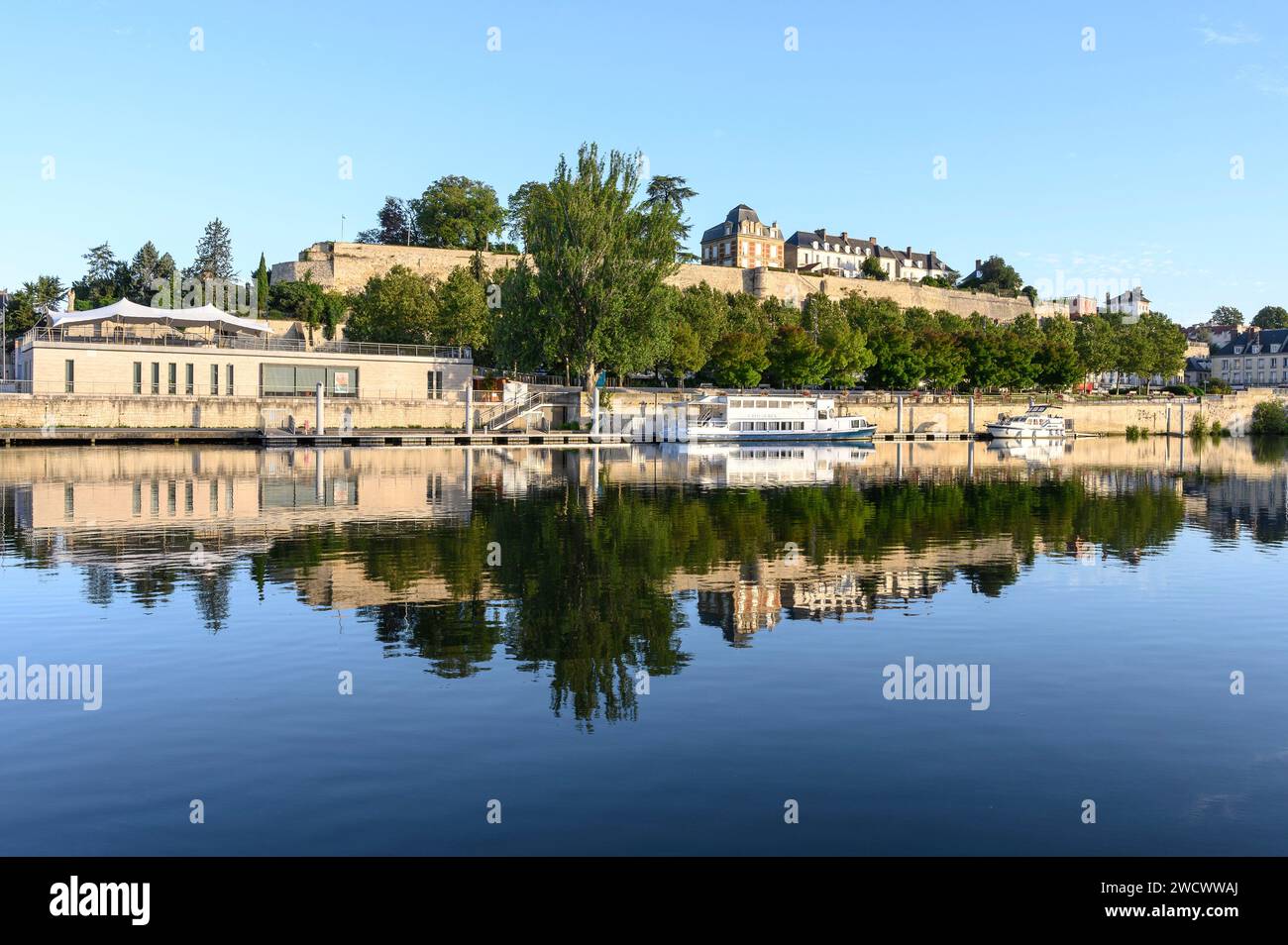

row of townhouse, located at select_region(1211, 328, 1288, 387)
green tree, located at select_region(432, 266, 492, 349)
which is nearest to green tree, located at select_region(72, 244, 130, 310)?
green tree, located at select_region(432, 266, 492, 349)

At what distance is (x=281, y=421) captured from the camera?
69.3 meters

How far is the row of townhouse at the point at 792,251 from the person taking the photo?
16112 centimetres

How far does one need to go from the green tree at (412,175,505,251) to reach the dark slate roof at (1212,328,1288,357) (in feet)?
384

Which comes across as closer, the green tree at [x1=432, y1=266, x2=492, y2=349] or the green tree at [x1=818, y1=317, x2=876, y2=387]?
the green tree at [x1=432, y1=266, x2=492, y2=349]

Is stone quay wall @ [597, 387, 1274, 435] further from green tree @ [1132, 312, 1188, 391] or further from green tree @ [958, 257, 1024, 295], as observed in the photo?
green tree @ [958, 257, 1024, 295]

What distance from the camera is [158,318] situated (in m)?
66.9

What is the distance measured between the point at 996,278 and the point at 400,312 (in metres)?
127

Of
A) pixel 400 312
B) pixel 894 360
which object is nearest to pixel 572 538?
pixel 400 312

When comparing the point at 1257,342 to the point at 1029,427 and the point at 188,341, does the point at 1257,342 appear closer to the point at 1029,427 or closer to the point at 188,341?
the point at 1029,427

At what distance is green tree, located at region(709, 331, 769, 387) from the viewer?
309 feet

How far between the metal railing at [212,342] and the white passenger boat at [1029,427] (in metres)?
50.2

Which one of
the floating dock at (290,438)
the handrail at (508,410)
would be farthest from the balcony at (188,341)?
the floating dock at (290,438)
